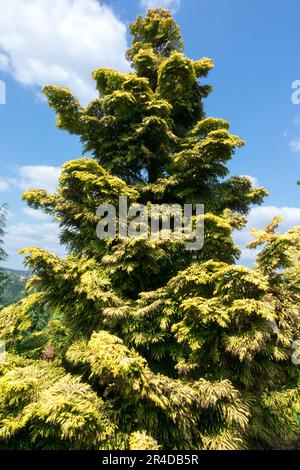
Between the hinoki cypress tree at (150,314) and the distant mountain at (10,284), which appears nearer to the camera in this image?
the hinoki cypress tree at (150,314)

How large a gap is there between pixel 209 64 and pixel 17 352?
9800 mm

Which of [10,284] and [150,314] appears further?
[10,284]

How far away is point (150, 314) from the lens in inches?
218

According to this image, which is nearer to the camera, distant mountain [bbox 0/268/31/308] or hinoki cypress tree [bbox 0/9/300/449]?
hinoki cypress tree [bbox 0/9/300/449]

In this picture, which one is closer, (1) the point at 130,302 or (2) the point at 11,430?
(2) the point at 11,430

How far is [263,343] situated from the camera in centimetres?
470

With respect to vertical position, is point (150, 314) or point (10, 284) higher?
point (10, 284)

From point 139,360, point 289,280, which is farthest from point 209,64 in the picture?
point 139,360

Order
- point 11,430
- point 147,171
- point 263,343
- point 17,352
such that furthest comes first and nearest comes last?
1. point 147,171
2. point 17,352
3. point 263,343
4. point 11,430

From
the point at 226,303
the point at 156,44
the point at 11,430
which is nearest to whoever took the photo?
the point at 11,430

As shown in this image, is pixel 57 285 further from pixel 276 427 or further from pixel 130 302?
pixel 276 427

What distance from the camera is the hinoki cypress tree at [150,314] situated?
178 inches

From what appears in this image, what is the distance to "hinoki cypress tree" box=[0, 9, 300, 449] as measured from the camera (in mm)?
4527
